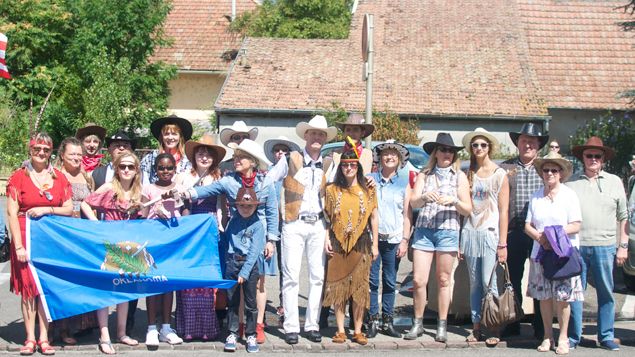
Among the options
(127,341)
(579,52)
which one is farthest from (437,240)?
(579,52)

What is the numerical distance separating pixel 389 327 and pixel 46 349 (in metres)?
3.25

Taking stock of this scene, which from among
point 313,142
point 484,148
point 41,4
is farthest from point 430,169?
point 41,4

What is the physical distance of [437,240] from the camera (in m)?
8.42

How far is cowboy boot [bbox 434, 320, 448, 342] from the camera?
8445 mm

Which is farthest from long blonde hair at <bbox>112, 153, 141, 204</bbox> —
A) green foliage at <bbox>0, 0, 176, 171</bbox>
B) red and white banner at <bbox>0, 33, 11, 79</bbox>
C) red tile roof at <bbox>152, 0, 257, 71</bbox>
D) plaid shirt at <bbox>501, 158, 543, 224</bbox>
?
red tile roof at <bbox>152, 0, 257, 71</bbox>

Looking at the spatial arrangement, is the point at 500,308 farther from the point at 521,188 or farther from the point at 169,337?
the point at 169,337

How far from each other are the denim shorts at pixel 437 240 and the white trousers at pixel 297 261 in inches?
37.0

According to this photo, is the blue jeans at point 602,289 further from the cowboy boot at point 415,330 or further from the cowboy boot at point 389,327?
the cowboy boot at point 389,327

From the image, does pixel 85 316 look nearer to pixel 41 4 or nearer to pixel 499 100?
pixel 499 100

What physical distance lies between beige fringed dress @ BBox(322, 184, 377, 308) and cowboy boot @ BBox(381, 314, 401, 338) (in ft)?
1.37

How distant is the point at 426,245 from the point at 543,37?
75.1 ft

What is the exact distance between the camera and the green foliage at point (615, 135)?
23.3m

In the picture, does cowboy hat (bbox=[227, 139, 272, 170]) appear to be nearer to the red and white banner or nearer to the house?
the red and white banner

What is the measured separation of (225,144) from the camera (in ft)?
30.9
